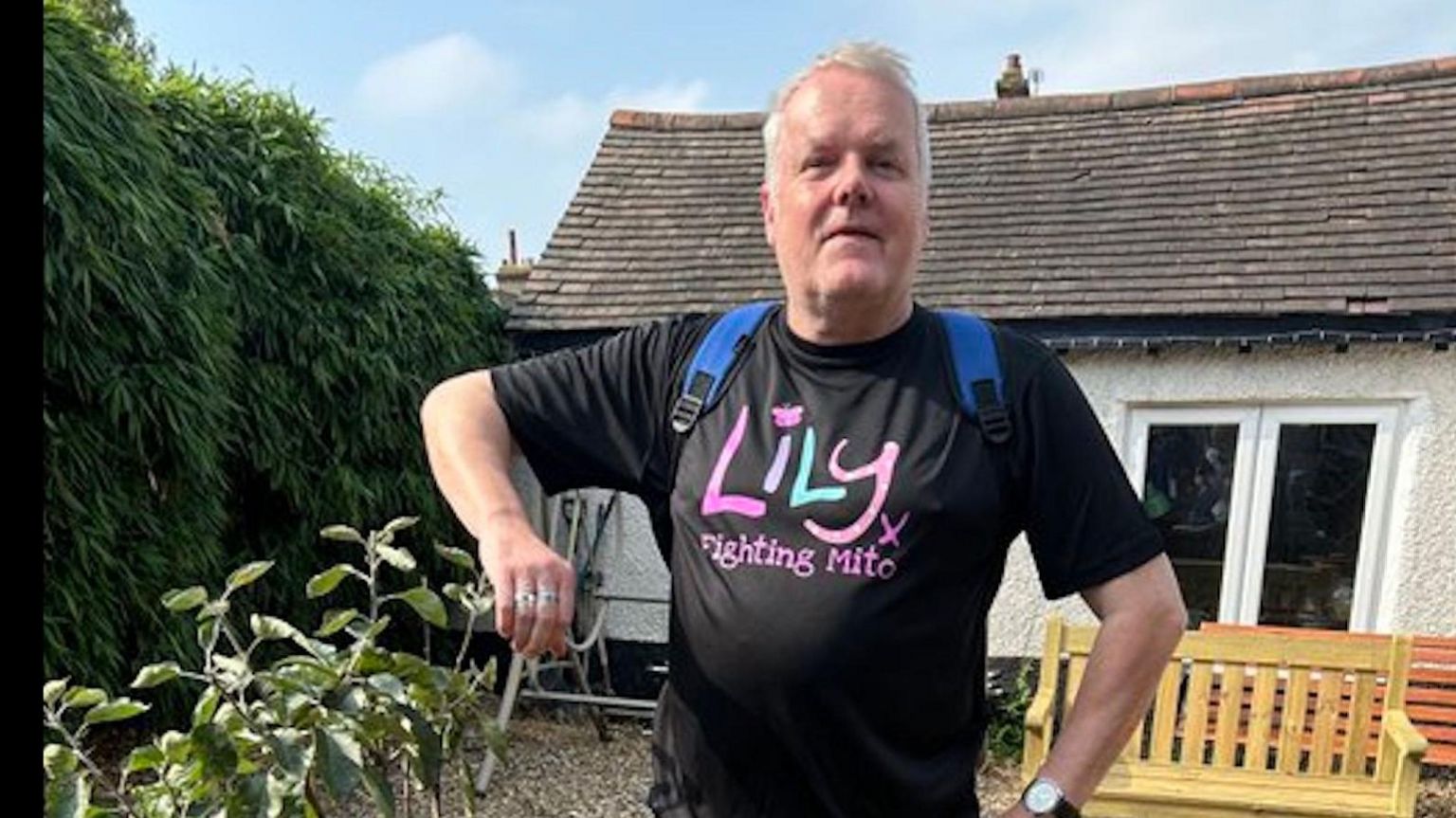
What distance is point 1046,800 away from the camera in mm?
1222

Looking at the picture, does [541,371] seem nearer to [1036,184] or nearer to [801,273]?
[801,273]

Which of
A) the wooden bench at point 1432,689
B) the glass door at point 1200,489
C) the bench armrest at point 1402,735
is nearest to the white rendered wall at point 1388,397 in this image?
the glass door at point 1200,489

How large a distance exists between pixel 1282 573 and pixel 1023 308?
2.16 metres

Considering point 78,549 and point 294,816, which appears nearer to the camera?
point 294,816

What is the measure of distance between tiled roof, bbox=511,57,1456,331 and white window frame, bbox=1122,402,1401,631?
58 centimetres

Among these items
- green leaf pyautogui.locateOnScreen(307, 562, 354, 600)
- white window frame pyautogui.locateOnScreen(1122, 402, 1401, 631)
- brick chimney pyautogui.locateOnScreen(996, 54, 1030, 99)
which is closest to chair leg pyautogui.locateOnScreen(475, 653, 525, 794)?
green leaf pyautogui.locateOnScreen(307, 562, 354, 600)

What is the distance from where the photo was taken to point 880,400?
1.33 metres

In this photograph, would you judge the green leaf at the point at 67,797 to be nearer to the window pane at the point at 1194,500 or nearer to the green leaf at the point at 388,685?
the green leaf at the point at 388,685

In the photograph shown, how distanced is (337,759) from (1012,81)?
323 inches

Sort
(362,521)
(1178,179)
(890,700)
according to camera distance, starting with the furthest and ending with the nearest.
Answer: (1178,179)
(362,521)
(890,700)

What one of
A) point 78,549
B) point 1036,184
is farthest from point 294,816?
point 1036,184

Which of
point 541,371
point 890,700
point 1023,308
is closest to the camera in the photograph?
point 890,700

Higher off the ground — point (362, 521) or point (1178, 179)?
point (1178, 179)

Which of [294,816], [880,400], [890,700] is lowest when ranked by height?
[294,816]
